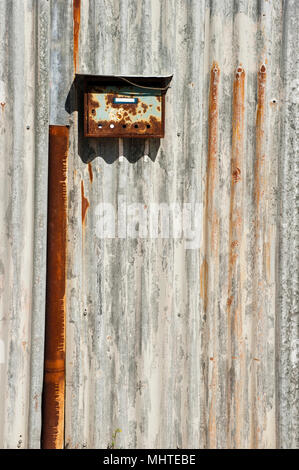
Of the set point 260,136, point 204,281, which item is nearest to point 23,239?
point 204,281

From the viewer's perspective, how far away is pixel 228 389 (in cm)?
252

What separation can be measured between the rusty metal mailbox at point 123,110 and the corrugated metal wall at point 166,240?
0.35 feet

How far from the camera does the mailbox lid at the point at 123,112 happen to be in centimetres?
231

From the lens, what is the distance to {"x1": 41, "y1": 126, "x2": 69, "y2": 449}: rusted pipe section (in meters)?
2.38

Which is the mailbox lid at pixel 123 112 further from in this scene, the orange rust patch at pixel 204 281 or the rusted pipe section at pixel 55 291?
the orange rust patch at pixel 204 281

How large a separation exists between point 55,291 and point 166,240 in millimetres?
685

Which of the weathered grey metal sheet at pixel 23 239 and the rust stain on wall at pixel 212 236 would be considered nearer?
the weathered grey metal sheet at pixel 23 239

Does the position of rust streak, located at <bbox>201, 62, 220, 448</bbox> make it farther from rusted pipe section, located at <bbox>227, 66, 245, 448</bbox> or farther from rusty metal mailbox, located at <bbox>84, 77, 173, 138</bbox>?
rusty metal mailbox, located at <bbox>84, 77, 173, 138</bbox>

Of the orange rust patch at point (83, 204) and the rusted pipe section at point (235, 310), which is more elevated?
the orange rust patch at point (83, 204)

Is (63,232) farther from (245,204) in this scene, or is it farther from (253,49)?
(253,49)

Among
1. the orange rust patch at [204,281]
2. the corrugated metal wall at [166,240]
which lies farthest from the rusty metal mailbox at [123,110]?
the orange rust patch at [204,281]

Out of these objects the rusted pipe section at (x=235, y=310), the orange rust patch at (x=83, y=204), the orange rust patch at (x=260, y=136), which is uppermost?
the orange rust patch at (x=260, y=136)
